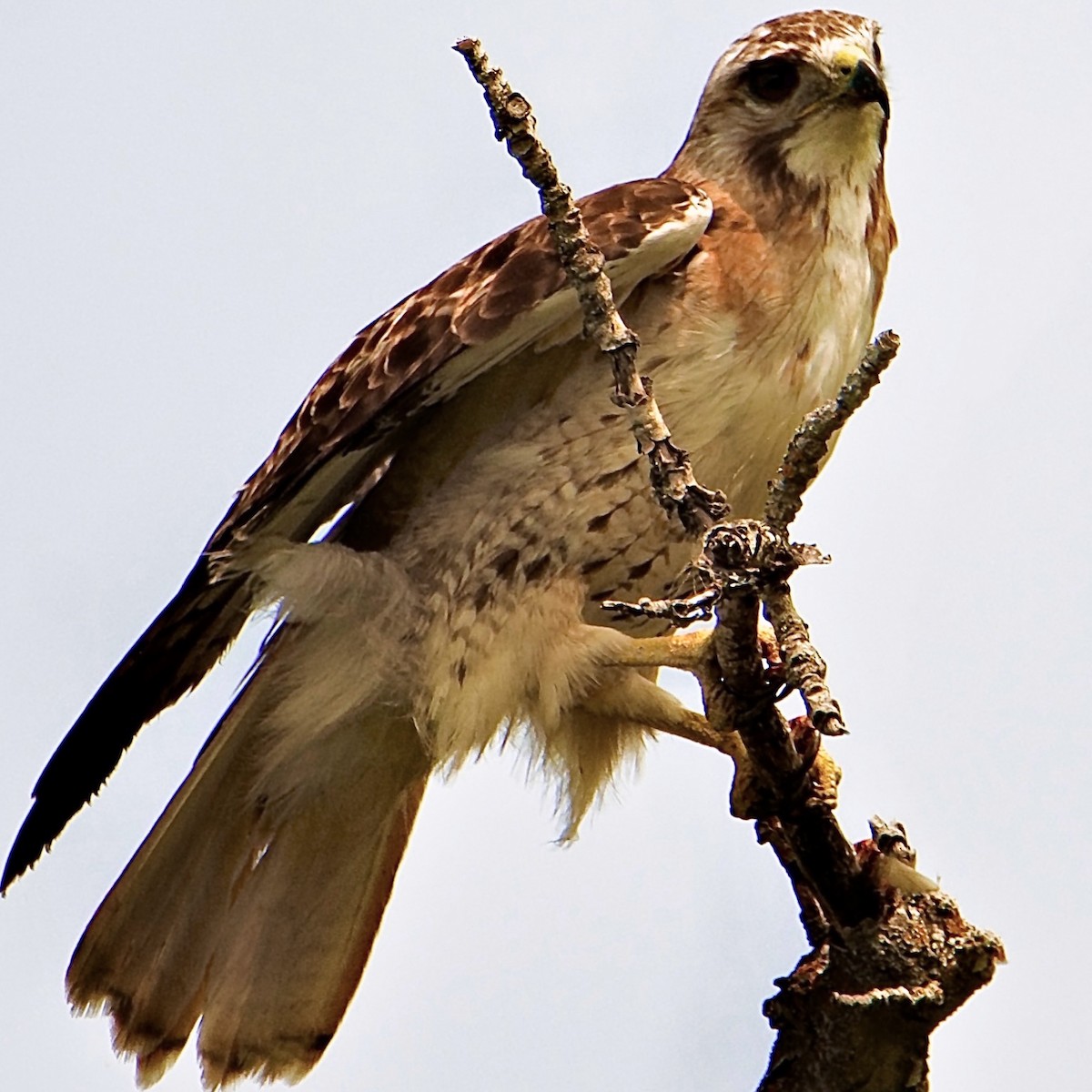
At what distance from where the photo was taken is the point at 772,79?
4543 mm

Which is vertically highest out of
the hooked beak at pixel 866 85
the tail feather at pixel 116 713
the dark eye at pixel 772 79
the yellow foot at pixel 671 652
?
the dark eye at pixel 772 79

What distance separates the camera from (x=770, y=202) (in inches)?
173

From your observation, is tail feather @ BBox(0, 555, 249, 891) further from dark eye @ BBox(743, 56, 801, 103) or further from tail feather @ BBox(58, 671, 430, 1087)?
dark eye @ BBox(743, 56, 801, 103)

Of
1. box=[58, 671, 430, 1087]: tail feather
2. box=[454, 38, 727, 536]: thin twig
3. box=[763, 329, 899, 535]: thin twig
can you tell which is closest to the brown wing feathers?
box=[58, 671, 430, 1087]: tail feather

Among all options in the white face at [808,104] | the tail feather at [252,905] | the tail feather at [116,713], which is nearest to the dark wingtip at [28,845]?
the tail feather at [116,713]

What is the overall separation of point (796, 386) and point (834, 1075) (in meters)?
1.44

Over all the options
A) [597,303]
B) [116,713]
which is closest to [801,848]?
[597,303]

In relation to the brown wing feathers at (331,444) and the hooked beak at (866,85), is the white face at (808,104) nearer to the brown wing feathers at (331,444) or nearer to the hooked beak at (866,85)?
the hooked beak at (866,85)

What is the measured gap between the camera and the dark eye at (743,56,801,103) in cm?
449

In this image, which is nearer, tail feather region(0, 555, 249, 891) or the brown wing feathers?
the brown wing feathers

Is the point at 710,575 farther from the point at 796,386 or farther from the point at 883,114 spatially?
the point at 883,114

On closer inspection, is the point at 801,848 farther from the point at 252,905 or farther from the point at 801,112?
the point at 801,112

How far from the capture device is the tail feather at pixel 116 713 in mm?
4262

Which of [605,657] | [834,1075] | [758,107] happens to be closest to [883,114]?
[758,107]
